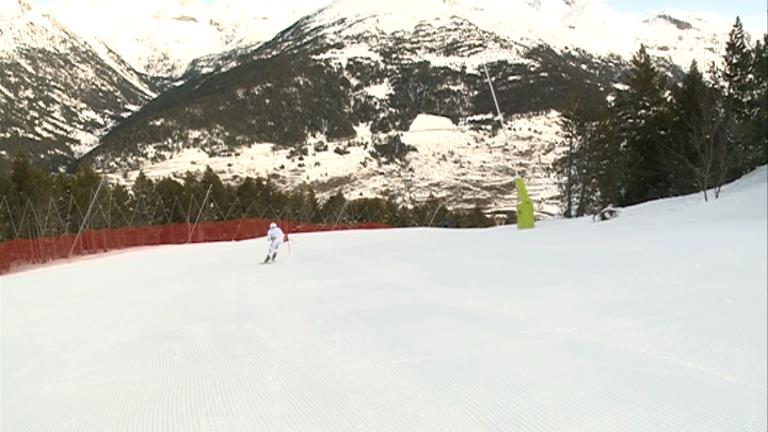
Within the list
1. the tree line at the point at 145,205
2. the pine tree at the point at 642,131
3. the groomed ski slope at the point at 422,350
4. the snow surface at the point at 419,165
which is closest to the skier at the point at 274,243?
the groomed ski slope at the point at 422,350

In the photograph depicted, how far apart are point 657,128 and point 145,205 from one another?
3873 cm

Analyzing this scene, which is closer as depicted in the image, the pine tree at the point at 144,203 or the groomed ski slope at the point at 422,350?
the groomed ski slope at the point at 422,350

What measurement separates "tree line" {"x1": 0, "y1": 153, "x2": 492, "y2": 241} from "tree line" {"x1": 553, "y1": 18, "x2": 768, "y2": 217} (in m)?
17.4

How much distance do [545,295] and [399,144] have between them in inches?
5471

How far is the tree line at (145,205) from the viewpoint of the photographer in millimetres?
37312

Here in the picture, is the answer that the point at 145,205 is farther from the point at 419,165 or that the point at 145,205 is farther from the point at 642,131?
the point at 419,165

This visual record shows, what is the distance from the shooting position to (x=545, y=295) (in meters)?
7.52

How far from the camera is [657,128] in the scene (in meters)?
34.7

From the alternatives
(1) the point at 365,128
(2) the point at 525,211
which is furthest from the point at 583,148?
(1) the point at 365,128

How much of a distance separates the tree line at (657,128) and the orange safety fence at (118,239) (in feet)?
49.6

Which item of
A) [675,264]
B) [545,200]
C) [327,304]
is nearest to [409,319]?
[327,304]

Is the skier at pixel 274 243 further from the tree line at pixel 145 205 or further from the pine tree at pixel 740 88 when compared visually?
the pine tree at pixel 740 88

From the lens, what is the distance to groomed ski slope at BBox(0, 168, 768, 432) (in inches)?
153

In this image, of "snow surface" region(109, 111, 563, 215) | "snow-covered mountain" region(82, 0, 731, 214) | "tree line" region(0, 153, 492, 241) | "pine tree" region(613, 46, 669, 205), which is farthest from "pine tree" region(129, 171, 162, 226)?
"snow-covered mountain" region(82, 0, 731, 214)
